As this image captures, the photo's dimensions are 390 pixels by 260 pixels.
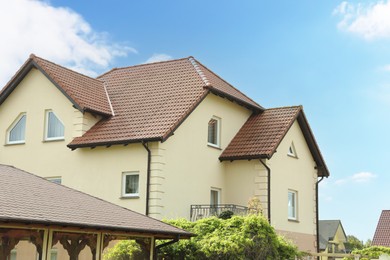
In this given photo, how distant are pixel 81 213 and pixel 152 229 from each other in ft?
6.17

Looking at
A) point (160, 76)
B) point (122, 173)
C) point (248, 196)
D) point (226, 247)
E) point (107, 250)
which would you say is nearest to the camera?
point (226, 247)

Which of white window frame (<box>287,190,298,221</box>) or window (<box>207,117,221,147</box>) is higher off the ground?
window (<box>207,117,221,147</box>)

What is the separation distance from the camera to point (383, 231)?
155 ft

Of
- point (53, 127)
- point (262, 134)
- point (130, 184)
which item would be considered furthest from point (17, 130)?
point (262, 134)

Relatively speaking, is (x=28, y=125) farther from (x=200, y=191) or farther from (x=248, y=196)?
(x=248, y=196)

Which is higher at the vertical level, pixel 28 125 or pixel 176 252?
pixel 28 125

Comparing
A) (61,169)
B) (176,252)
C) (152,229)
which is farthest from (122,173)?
(152,229)

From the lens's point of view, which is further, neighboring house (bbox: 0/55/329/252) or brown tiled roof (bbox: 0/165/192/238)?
neighboring house (bbox: 0/55/329/252)

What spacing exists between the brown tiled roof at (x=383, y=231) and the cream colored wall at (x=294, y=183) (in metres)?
Result: 16.8

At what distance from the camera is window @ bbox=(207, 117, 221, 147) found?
27.6 m

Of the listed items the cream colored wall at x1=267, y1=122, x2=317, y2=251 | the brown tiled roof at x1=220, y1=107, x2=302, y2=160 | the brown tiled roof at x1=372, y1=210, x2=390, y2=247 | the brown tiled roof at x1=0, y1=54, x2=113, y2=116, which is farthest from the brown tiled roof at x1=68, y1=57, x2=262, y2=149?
the brown tiled roof at x1=372, y1=210, x2=390, y2=247

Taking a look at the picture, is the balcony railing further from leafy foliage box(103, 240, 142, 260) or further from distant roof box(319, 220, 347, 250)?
distant roof box(319, 220, 347, 250)

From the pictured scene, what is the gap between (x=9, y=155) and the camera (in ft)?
91.6

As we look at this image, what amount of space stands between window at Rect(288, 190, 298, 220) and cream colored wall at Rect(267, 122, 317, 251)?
0.57ft
